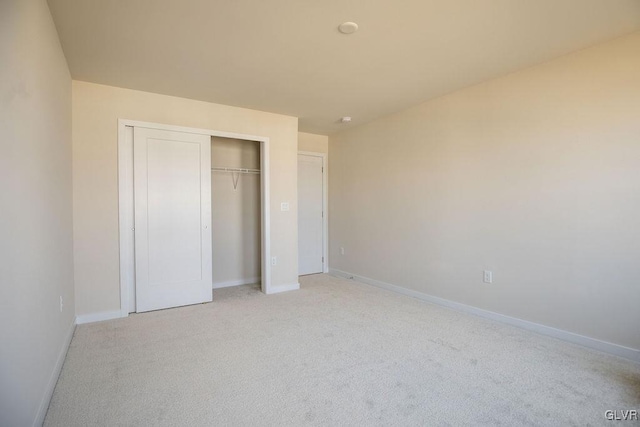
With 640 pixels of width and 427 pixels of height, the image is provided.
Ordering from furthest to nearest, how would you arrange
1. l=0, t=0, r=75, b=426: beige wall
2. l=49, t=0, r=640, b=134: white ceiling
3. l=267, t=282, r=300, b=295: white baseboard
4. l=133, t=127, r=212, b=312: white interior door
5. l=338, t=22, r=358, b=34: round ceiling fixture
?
l=267, t=282, r=300, b=295: white baseboard → l=133, t=127, r=212, b=312: white interior door → l=338, t=22, r=358, b=34: round ceiling fixture → l=49, t=0, r=640, b=134: white ceiling → l=0, t=0, r=75, b=426: beige wall

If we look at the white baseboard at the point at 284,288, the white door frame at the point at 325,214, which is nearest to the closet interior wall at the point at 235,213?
A: the white baseboard at the point at 284,288

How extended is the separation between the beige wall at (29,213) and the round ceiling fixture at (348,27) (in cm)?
183

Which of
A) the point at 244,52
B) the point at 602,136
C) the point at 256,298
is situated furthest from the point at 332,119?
the point at 602,136

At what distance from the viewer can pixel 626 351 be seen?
2.45 m

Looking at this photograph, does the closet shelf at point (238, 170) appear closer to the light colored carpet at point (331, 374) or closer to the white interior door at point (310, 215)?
the white interior door at point (310, 215)

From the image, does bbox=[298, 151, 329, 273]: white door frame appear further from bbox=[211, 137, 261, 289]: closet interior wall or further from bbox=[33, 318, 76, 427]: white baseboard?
bbox=[33, 318, 76, 427]: white baseboard

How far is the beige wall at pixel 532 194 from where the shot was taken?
8.13 feet

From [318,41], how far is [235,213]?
3004mm

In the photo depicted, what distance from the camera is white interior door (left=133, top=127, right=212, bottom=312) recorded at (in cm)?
353

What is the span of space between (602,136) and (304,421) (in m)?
3.11

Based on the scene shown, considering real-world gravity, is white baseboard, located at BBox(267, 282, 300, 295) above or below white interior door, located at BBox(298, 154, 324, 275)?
below

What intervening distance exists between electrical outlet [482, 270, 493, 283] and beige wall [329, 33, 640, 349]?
0.14 feet

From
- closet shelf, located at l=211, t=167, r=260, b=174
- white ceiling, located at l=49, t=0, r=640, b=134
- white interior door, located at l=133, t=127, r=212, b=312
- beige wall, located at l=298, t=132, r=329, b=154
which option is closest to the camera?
white ceiling, located at l=49, t=0, r=640, b=134

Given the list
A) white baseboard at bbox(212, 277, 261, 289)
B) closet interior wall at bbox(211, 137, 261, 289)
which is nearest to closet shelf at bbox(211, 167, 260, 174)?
closet interior wall at bbox(211, 137, 261, 289)
